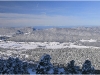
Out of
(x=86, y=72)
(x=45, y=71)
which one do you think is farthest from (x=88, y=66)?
(x=45, y=71)

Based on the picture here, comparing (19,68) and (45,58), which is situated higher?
(45,58)

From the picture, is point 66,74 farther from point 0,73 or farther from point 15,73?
point 0,73

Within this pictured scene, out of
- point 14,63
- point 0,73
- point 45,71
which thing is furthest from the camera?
point 14,63

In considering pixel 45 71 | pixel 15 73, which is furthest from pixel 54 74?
pixel 15 73

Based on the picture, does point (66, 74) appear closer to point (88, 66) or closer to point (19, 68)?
point (88, 66)

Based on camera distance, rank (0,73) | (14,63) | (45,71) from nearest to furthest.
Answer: (45,71), (0,73), (14,63)

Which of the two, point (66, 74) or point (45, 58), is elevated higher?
point (45, 58)

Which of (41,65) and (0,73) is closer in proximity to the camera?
(41,65)

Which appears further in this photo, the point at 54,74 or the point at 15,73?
the point at 15,73
